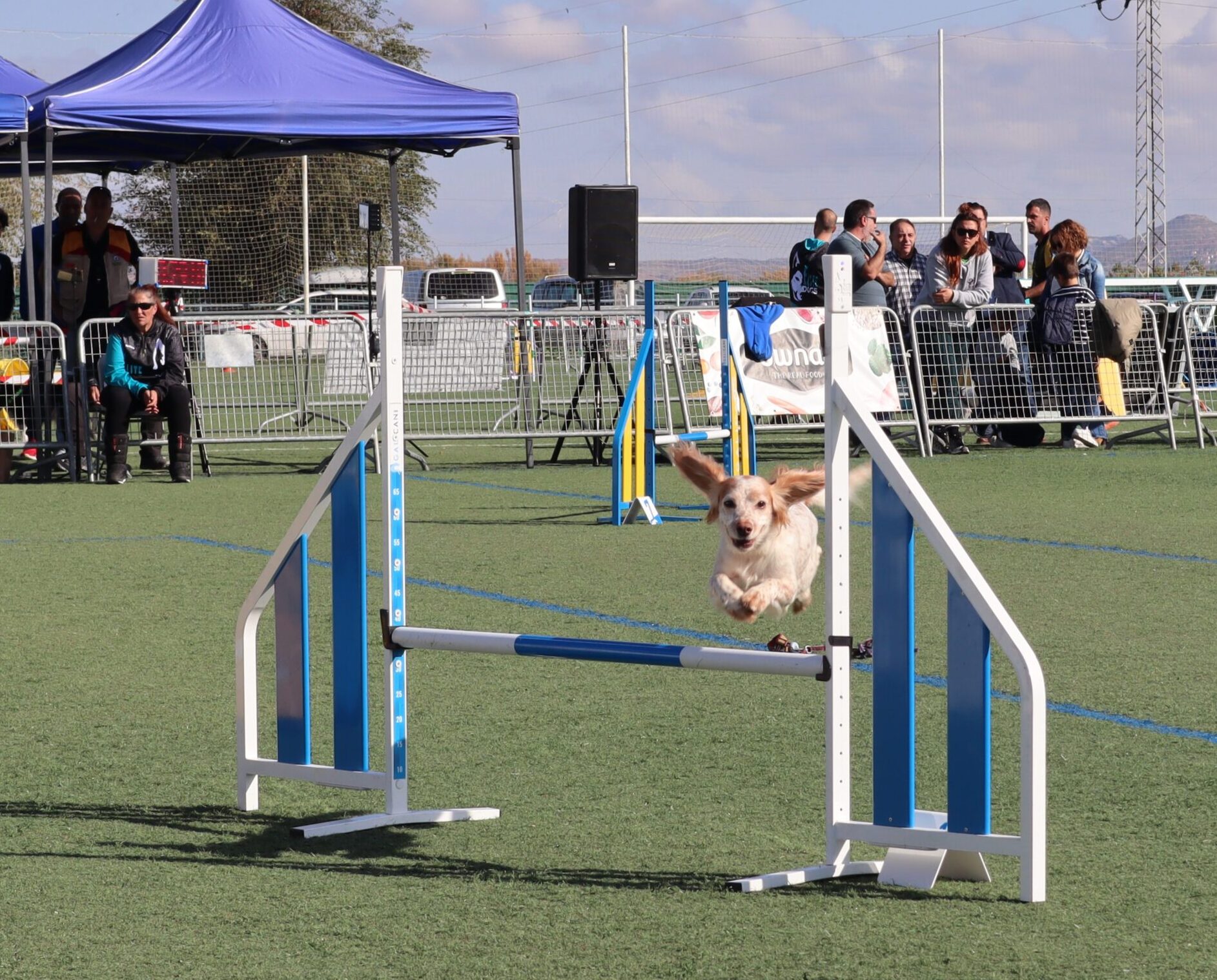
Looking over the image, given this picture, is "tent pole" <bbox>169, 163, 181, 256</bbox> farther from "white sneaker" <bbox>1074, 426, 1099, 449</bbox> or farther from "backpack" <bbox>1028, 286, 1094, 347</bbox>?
"white sneaker" <bbox>1074, 426, 1099, 449</bbox>

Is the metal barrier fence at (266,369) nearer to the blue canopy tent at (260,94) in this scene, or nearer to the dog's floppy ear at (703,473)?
the blue canopy tent at (260,94)

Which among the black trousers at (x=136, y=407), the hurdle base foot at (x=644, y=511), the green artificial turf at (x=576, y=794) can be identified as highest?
the black trousers at (x=136, y=407)

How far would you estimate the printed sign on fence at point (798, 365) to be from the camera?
14.3 metres

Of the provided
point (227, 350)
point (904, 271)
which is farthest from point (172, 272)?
point (904, 271)

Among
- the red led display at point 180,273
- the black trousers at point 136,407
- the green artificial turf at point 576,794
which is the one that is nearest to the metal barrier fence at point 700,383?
the black trousers at point 136,407

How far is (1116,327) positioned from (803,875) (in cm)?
1163

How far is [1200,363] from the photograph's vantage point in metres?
18.0

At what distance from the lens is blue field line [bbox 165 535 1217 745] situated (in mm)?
5012

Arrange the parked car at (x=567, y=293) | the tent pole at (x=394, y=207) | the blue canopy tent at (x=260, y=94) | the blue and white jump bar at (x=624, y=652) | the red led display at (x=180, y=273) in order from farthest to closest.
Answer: the parked car at (x=567, y=293) < the tent pole at (x=394, y=207) < the red led display at (x=180, y=273) < the blue canopy tent at (x=260, y=94) < the blue and white jump bar at (x=624, y=652)

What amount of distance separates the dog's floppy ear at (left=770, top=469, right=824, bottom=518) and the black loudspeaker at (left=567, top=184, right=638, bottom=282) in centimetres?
888

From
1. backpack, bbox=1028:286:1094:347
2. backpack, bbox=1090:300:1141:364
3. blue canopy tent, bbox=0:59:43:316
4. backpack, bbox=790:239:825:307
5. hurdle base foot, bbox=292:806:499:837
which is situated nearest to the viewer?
hurdle base foot, bbox=292:806:499:837

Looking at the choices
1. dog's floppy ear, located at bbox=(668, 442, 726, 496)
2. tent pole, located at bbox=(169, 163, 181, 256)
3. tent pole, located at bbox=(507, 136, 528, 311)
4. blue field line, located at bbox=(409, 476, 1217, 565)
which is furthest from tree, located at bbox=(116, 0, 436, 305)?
dog's floppy ear, located at bbox=(668, 442, 726, 496)

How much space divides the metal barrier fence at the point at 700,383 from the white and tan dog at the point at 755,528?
863 cm

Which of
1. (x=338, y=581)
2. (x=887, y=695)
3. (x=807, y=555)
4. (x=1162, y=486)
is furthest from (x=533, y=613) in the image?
(x=1162, y=486)
